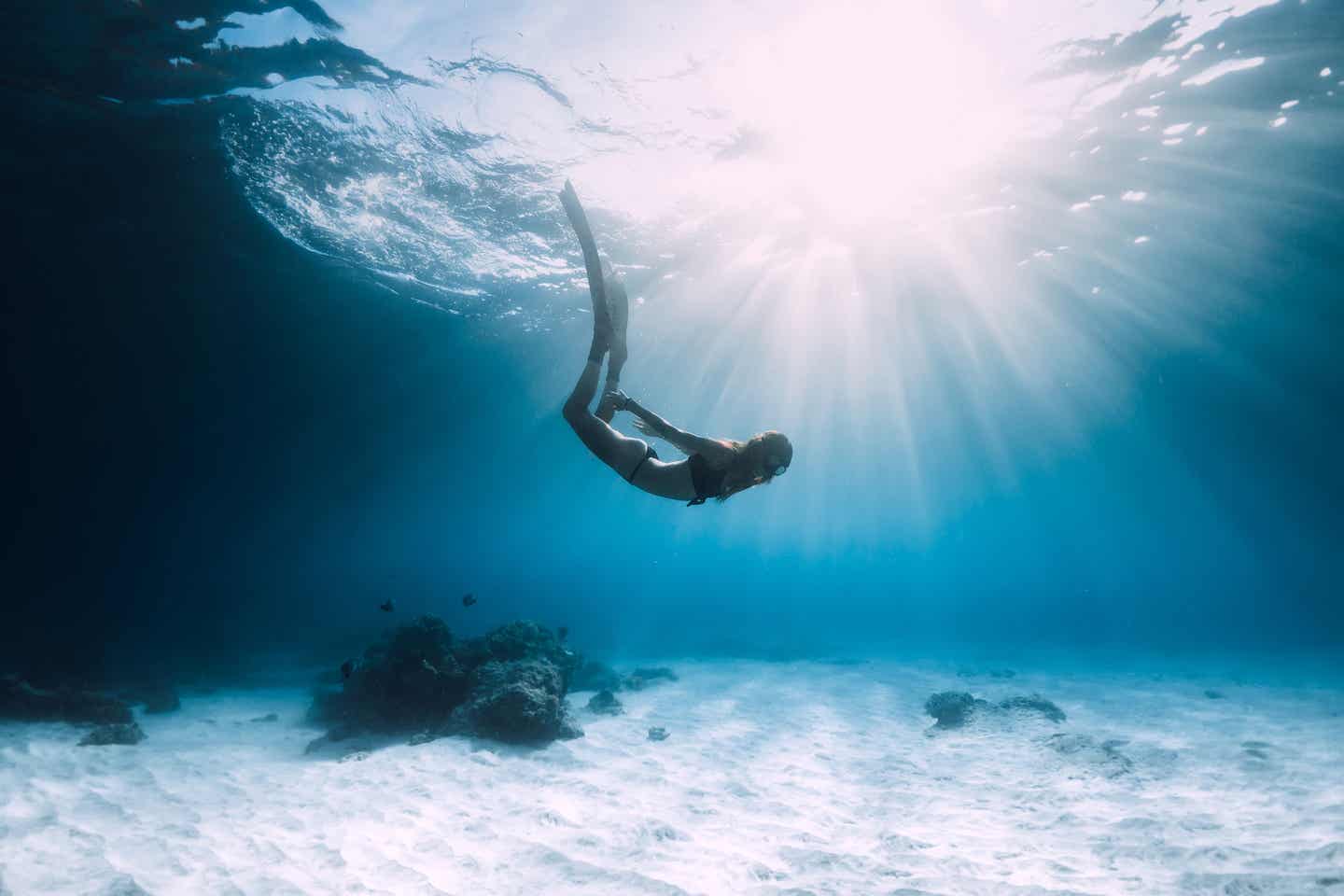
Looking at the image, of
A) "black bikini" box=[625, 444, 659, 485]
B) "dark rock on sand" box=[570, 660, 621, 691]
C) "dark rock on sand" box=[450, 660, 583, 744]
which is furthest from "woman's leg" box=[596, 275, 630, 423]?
"dark rock on sand" box=[570, 660, 621, 691]

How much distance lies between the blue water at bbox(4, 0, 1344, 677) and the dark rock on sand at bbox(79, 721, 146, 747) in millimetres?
11173

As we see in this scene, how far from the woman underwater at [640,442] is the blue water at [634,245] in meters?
7.61

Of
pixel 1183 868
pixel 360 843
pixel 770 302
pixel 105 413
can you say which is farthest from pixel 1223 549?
pixel 105 413

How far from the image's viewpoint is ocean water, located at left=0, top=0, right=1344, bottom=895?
21.9 feet

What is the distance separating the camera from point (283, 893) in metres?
5.16

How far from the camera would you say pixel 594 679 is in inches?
739

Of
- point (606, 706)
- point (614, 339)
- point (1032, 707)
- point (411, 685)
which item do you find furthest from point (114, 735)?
point (1032, 707)

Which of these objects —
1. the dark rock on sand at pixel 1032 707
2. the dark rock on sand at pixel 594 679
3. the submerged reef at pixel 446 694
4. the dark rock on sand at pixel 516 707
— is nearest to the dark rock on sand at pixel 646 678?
the dark rock on sand at pixel 594 679

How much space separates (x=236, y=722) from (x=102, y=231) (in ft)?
43.0

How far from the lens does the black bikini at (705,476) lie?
482 cm

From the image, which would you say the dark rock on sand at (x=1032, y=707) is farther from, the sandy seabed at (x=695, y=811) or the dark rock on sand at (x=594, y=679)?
the dark rock on sand at (x=594, y=679)

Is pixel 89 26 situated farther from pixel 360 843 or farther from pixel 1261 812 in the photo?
pixel 1261 812

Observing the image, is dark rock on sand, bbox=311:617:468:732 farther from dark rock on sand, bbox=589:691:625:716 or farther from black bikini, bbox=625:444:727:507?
black bikini, bbox=625:444:727:507

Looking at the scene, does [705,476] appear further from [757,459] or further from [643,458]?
[643,458]
